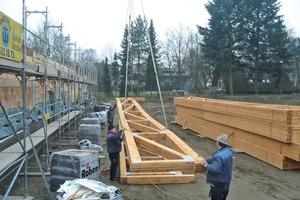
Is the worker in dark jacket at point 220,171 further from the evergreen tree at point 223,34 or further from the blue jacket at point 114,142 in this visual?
the evergreen tree at point 223,34

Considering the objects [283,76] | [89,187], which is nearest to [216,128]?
[89,187]

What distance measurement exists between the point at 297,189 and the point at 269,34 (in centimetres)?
3549

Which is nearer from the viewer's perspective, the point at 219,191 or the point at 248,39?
the point at 219,191

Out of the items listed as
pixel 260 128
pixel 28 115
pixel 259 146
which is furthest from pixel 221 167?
pixel 28 115

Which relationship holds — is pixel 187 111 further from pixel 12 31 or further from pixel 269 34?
pixel 269 34

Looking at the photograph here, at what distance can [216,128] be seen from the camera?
15469 mm

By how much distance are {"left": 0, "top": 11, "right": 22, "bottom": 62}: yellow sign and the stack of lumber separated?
8286mm

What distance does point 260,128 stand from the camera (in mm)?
11633

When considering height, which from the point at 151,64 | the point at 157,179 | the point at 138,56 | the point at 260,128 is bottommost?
the point at 157,179

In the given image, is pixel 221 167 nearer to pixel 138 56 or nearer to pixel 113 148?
pixel 113 148

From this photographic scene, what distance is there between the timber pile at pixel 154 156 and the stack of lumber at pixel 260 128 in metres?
3.62

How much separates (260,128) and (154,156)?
172 inches

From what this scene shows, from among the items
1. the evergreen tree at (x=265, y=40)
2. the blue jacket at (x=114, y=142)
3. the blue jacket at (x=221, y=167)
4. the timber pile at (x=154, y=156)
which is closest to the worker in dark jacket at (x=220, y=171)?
the blue jacket at (x=221, y=167)

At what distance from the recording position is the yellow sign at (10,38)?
17.0 ft
